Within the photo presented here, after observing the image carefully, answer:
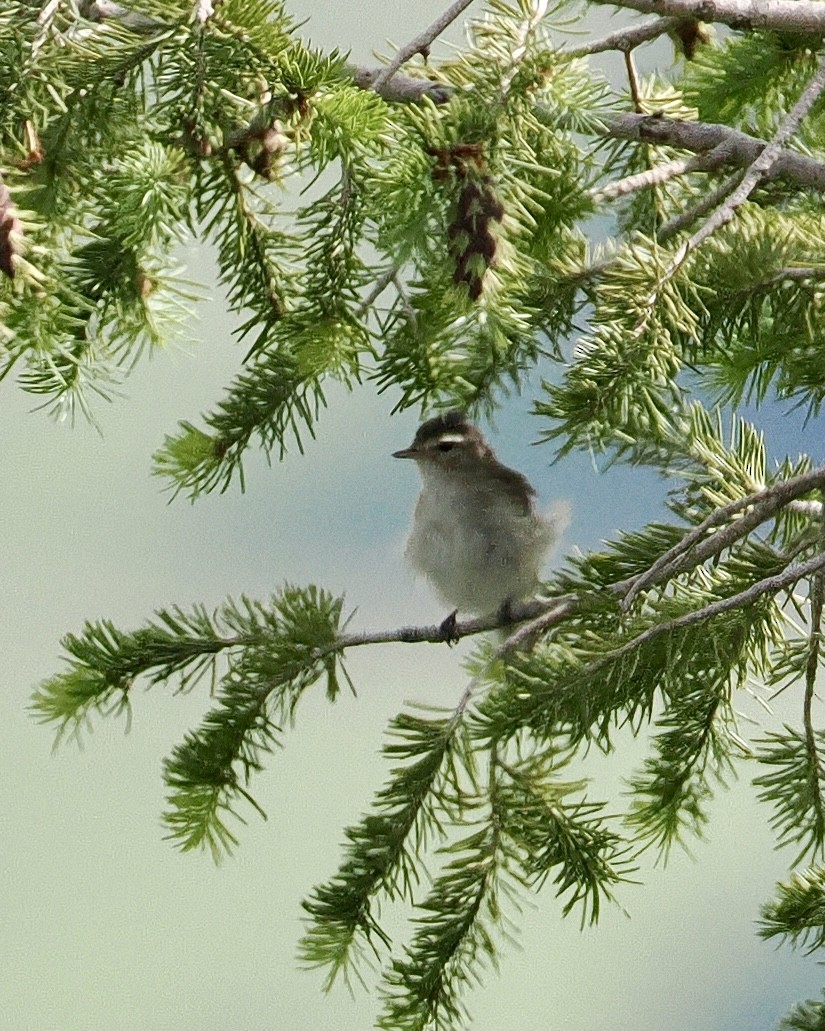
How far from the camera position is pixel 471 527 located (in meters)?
1.19

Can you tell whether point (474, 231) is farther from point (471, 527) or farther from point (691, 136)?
point (471, 527)

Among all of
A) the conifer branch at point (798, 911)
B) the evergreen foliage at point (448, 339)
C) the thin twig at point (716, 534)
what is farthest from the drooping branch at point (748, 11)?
the conifer branch at point (798, 911)

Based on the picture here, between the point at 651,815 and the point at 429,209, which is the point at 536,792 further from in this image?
the point at 429,209

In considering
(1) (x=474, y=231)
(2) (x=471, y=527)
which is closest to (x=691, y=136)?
(1) (x=474, y=231)

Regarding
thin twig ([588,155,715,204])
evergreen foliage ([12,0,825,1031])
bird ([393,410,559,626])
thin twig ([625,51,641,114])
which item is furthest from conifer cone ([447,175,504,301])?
bird ([393,410,559,626])

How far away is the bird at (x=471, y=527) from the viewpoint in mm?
1180

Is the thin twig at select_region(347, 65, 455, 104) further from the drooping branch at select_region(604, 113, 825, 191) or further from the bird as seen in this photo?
the bird

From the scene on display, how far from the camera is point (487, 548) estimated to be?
3.87 ft

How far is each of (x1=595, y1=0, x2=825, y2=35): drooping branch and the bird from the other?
1.77 feet

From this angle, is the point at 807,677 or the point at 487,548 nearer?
the point at 807,677

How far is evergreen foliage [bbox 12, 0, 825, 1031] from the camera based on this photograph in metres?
0.49

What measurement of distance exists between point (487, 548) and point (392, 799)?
1.93ft

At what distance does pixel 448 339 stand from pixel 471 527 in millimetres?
617

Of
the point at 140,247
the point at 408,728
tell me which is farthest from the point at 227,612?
the point at 140,247
